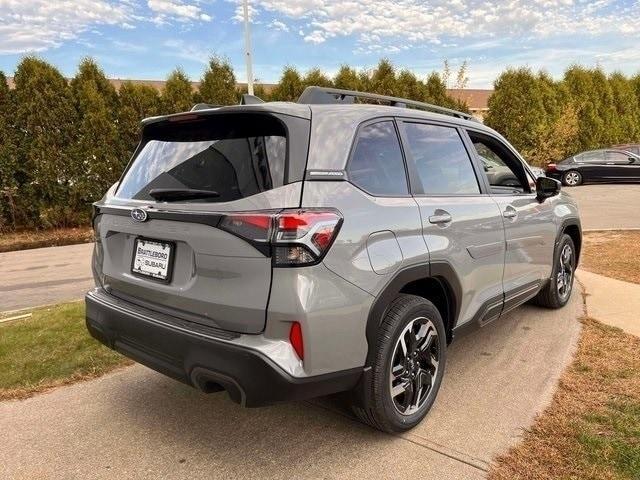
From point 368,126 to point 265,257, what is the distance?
1.05m

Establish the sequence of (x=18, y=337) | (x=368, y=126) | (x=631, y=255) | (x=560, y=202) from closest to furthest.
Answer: (x=368, y=126), (x=18, y=337), (x=560, y=202), (x=631, y=255)

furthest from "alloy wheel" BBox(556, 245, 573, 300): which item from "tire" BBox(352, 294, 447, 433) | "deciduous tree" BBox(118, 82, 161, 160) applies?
"deciduous tree" BBox(118, 82, 161, 160)

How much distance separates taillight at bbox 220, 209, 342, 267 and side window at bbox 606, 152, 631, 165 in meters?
19.4

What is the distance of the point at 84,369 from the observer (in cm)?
389

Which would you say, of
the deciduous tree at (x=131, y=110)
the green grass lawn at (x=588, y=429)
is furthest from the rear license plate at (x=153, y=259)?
the deciduous tree at (x=131, y=110)

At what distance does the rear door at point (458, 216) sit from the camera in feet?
10.2

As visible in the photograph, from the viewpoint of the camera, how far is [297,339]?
2326 millimetres

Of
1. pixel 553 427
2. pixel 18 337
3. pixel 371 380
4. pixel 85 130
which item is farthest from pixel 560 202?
pixel 85 130

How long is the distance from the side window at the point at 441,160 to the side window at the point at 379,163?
0.19m

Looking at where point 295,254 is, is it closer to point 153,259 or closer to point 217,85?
point 153,259

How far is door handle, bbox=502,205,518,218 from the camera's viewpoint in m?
3.86

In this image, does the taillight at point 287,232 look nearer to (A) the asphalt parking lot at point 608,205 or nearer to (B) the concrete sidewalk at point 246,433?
(B) the concrete sidewalk at point 246,433

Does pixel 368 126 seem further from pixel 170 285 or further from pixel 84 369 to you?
pixel 84 369

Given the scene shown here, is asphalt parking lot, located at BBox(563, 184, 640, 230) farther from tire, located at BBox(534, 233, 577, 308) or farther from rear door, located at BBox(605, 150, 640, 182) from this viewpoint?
tire, located at BBox(534, 233, 577, 308)
